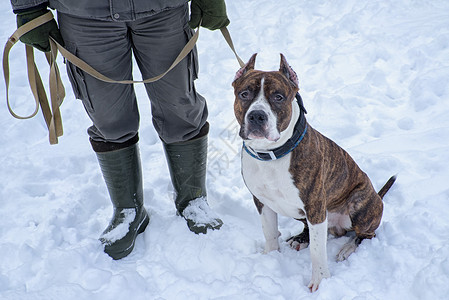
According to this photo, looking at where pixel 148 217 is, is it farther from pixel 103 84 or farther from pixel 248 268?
pixel 103 84

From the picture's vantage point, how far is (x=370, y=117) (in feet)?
12.7

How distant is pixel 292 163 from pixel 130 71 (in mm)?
1081

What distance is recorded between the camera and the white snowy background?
2.30 m

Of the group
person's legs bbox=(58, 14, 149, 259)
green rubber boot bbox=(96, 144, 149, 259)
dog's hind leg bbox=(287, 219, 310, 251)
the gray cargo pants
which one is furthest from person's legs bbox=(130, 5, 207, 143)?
dog's hind leg bbox=(287, 219, 310, 251)

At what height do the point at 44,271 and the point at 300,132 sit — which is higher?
the point at 300,132

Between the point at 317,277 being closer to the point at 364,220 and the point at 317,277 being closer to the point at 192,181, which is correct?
the point at 364,220

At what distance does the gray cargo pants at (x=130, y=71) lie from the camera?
216cm

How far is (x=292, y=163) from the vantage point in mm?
2184

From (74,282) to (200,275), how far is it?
2.40 feet

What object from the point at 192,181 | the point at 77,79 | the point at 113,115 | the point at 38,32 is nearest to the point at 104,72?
the point at 77,79

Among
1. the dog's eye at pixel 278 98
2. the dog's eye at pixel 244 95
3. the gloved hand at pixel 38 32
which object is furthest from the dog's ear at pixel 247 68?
the gloved hand at pixel 38 32

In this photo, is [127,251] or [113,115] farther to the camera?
[127,251]

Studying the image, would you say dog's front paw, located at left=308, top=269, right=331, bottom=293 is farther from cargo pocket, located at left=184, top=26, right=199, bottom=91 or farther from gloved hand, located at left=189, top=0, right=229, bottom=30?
gloved hand, located at left=189, top=0, right=229, bottom=30

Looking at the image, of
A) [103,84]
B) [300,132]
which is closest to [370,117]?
[300,132]
